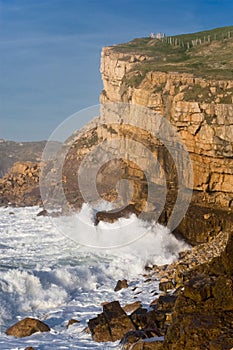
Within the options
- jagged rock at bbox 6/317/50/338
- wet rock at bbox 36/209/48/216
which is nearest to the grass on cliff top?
wet rock at bbox 36/209/48/216

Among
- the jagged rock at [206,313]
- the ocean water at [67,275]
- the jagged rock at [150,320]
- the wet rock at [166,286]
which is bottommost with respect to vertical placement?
the ocean water at [67,275]

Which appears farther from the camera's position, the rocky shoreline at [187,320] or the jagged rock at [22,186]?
the jagged rock at [22,186]

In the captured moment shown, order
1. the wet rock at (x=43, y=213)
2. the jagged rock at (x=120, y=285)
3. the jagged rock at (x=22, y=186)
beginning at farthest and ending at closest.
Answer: the jagged rock at (x=22, y=186) → the wet rock at (x=43, y=213) → the jagged rock at (x=120, y=285)

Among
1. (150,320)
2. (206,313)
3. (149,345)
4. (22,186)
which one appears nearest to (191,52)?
(22,186)

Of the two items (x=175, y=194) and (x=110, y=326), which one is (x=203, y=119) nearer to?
(x=175, y=194)

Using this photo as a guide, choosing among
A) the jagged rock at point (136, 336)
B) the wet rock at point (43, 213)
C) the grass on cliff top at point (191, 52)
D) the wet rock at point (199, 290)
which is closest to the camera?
the wet rock at point (199, 290)

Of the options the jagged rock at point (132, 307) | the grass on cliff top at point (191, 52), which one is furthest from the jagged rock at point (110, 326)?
the grass on cliff top at point (191, 52)

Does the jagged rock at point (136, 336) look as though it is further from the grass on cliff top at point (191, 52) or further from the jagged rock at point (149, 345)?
the grass on cliff top at point (191, 52)

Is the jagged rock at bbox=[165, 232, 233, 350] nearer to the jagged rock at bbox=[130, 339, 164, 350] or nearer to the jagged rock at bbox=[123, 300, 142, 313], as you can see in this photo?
the jagged rock at bbox=[130, 339, 164, 350]
